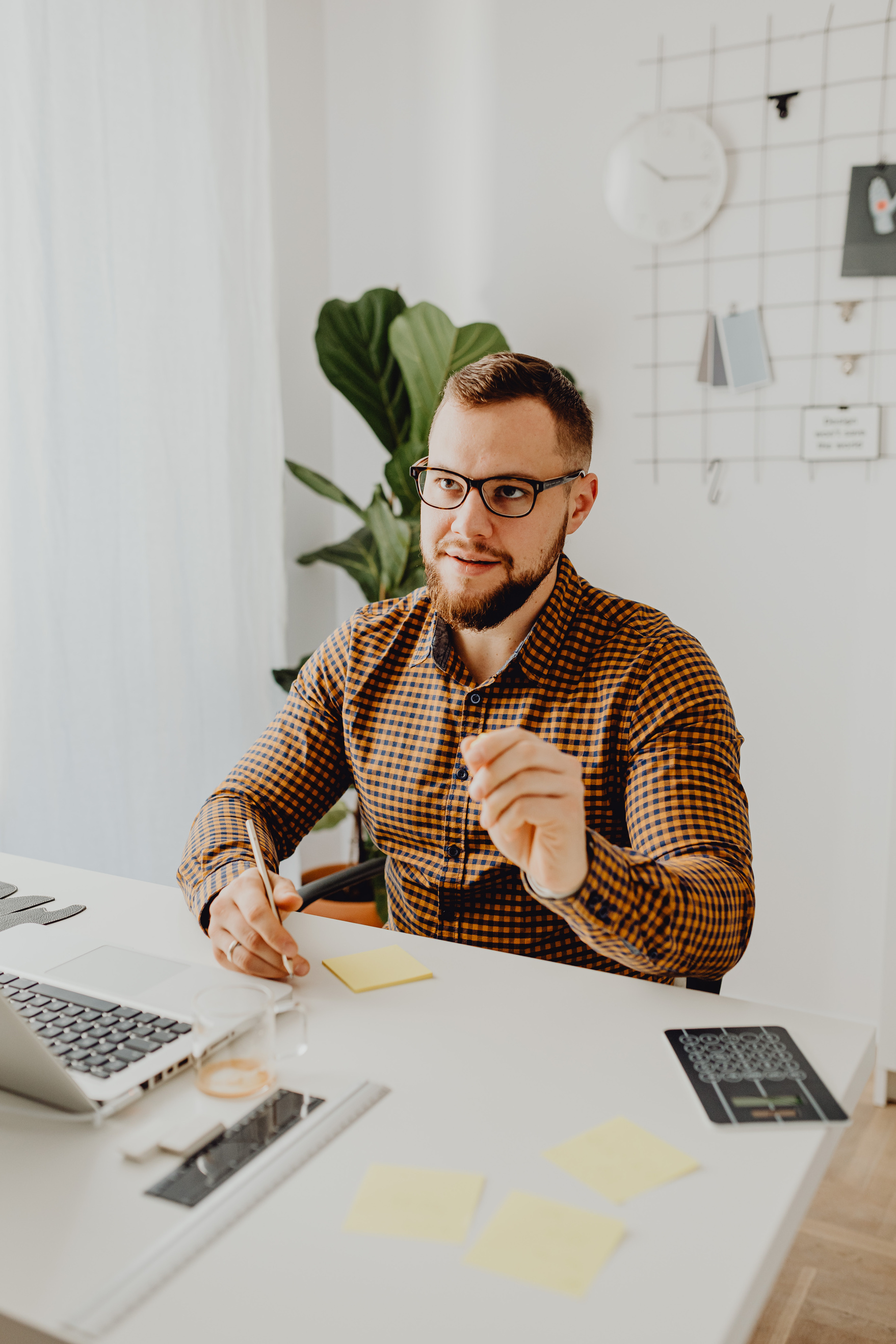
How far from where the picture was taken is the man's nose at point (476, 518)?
1.45m

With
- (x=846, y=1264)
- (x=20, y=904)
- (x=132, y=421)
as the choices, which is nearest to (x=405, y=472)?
(x=132, y=421)

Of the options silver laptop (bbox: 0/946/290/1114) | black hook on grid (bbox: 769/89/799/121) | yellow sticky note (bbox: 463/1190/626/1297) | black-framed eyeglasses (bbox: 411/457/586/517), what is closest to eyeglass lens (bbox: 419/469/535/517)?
black-framed eyeglasses (bbox: 411/457/586/517)

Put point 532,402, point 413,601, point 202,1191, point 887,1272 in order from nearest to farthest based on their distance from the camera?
point 202,1191 → point 532,402 → point 413,601 → point 887,1272

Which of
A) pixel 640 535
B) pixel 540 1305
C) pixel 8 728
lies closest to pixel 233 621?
pixel 8 728

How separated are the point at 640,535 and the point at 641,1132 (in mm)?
1962

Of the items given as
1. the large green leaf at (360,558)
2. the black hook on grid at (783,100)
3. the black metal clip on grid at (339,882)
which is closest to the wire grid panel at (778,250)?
the black hook on grid at (783,100)

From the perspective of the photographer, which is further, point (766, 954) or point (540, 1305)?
point (766, 954)

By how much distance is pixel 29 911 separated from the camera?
133 cm

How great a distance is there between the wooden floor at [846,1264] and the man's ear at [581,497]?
0.92m

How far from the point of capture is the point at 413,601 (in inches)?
63.4

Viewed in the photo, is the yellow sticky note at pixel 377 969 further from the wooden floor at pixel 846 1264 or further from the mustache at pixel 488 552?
the wooden floor at pixel 846 1264

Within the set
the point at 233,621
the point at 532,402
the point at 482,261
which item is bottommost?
the point at 233,621

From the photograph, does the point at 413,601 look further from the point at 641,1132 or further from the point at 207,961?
the point at 641,1132

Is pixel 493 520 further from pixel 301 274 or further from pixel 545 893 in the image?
pixel 301 274
